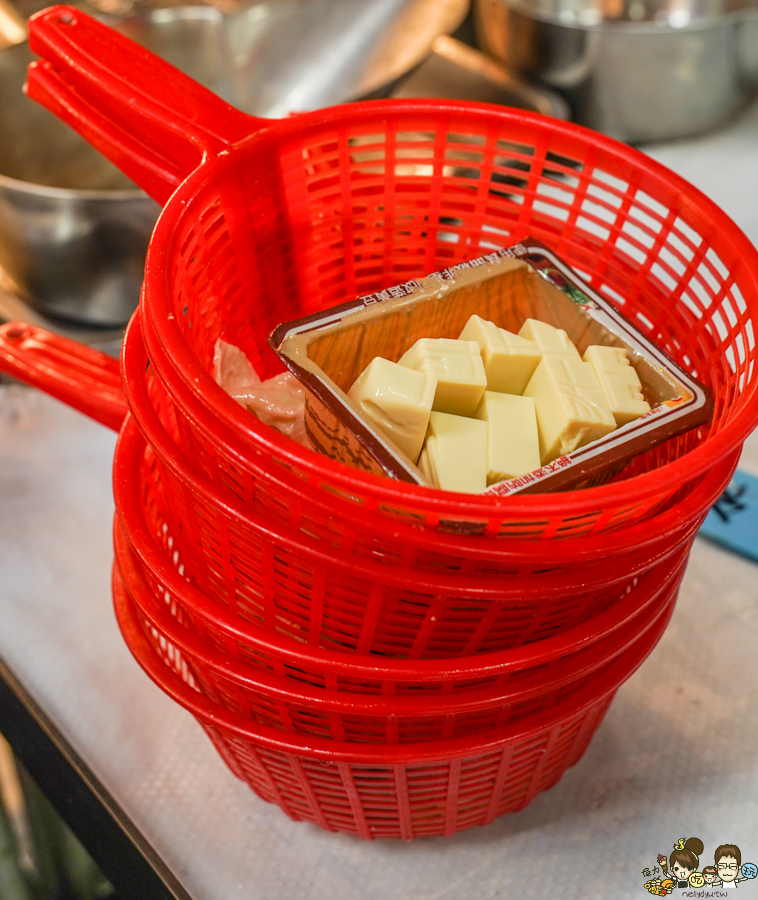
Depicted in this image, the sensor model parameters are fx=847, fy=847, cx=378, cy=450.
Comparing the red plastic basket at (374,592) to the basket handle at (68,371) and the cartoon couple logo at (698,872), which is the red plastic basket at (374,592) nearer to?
the basket handle at (68,371)

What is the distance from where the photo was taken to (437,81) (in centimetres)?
138

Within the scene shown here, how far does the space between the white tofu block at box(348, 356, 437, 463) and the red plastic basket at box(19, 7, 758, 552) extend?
0.26 ft

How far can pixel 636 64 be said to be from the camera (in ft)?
3.95

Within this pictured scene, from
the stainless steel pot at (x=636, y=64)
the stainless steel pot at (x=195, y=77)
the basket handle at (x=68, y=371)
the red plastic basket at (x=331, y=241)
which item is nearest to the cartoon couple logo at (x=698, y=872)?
the red plastic basket at (x=331, y=241)

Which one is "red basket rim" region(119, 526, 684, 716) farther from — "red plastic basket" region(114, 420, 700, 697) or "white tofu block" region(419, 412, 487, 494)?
"white tofu block" region(419, 412, 487, 494)

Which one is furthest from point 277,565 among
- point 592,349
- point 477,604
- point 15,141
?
point 15,141

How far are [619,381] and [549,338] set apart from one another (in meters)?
0.07

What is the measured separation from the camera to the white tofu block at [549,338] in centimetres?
61

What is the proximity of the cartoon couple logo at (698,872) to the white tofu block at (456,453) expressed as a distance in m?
0.35

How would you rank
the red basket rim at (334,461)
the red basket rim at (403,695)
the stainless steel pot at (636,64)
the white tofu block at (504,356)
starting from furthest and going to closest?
1. the stainless steel pot at (636,64)
2. the white tofu block at (504,356)
3. the red basket rim at (403,695)
4. the red basket rim at (334,461)

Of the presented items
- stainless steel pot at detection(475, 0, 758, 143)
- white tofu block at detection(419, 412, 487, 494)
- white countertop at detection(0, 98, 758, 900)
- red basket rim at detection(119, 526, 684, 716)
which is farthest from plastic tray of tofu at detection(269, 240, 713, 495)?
stainless steel pot at detection(475, 0, 758, 143)

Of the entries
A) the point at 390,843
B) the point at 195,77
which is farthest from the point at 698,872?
the point at 195,77

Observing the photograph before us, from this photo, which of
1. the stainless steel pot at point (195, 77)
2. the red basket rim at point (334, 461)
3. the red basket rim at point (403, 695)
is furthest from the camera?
the stainless steel pot at point (195, 77)

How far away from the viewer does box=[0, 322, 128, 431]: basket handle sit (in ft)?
2.24
